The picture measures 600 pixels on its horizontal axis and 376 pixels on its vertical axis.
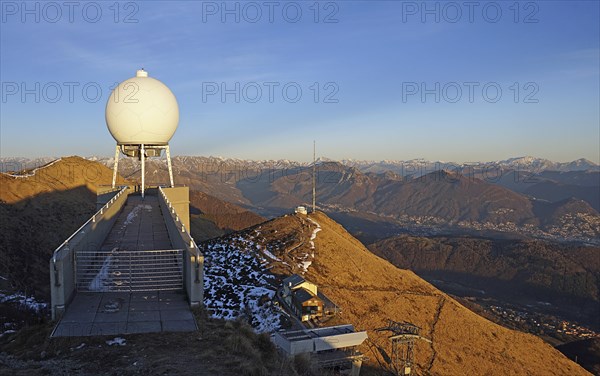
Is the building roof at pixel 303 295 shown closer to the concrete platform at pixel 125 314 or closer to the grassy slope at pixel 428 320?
the grassy slope at pixel 428 320

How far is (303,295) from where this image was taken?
22266 millimetres

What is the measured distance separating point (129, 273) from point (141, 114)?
1590 cm

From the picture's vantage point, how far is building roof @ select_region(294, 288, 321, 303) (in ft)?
71.6

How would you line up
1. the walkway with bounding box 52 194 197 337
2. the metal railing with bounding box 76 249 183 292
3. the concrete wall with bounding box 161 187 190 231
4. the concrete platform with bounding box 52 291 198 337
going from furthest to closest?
the concrete wall with bounding box 161 187 190 231
the metal railing with bounding box 76 249 183 292
the walkway with bounding box 52 194 197 337
the concrete platform with bounding box 52 291 198 337

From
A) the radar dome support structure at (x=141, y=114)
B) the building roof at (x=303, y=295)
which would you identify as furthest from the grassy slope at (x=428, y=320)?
the radar dome support structure at (x=141, y=114)

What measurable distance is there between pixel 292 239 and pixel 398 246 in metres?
116

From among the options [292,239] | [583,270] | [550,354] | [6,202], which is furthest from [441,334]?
[583,270]

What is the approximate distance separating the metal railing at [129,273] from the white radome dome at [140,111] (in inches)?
525

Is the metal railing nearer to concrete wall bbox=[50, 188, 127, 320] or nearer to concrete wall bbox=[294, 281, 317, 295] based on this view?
concrete wall bbox=[50, 188, 127, 320]

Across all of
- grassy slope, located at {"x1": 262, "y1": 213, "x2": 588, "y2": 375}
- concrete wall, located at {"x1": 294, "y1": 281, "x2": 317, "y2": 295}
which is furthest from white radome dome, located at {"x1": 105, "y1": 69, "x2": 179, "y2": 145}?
grassy slope, located at {"x1": 262, "y1": 213, "x2": 588, "y2": 375}

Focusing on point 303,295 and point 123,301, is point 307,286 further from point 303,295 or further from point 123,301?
point 123,301

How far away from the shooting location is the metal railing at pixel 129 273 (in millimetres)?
11962

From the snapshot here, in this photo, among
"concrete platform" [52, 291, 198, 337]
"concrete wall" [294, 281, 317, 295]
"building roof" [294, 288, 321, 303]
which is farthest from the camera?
"concrete wall" [294, 281, 317, 295]

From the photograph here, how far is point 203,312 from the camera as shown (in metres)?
10.6
